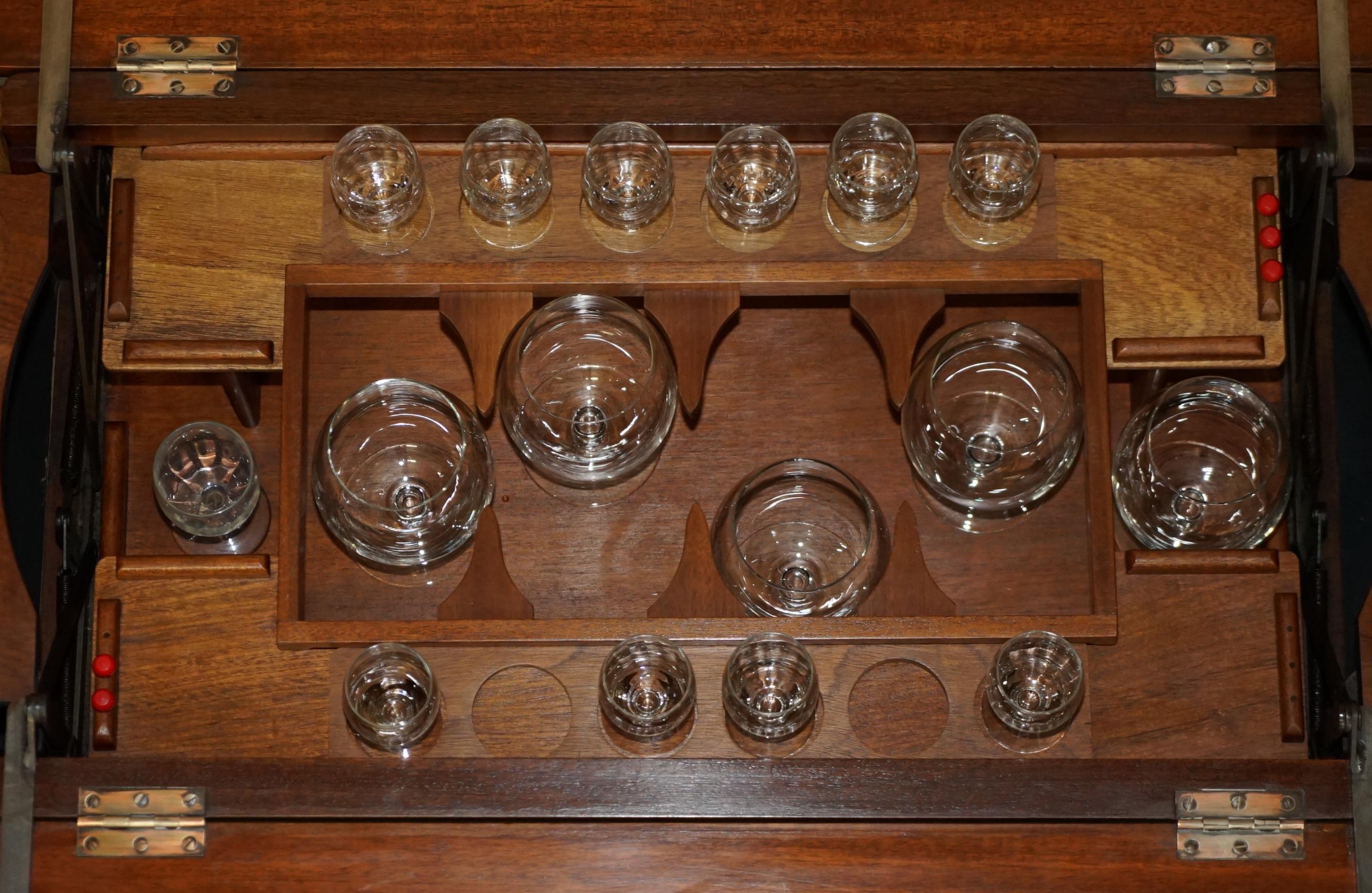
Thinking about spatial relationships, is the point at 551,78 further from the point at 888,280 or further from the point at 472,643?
the point at 472,643

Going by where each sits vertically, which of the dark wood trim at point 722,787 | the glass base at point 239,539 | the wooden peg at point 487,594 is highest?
the glass base at point 239,539

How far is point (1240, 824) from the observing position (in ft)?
5.10

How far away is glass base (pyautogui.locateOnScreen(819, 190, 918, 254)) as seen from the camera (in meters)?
1.74

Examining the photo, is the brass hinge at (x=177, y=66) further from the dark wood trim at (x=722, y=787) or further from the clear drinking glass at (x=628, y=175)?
the dark wood trim at (x=722, y=787)

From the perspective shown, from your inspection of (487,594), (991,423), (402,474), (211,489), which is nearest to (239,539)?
(211,489)

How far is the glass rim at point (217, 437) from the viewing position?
1.76 metres

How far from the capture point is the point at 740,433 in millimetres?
1838

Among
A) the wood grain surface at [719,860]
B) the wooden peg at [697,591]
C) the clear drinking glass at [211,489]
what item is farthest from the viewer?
the clear drinking glass at [211,489]

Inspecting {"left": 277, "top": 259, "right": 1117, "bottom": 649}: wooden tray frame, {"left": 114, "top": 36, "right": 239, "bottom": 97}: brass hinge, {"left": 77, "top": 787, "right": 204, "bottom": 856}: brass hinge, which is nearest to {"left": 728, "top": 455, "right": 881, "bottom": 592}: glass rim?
{"left": 277, "top": 259, "right": 1117, "bottom": 649}: wooden tray frame

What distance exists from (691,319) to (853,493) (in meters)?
0.28

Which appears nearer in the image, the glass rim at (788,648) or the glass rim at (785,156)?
the glass rim at (788,648)

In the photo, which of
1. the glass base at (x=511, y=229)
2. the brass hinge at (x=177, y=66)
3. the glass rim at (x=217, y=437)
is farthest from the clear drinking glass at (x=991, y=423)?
the brass hinge at (x=177, y=66)

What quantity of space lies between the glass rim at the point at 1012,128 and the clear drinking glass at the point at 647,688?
664 mm

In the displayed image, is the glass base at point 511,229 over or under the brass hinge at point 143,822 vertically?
over
